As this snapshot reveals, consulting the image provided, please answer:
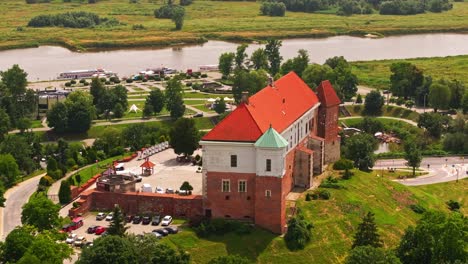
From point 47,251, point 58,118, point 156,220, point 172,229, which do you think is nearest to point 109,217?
point 156,220

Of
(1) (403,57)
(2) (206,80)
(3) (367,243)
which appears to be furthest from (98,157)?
(1) (403,57)

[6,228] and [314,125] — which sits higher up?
[314,125]

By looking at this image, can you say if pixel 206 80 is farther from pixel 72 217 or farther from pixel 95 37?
pixel 72 217

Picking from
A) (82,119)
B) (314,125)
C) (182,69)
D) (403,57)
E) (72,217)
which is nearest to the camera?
(72,217)

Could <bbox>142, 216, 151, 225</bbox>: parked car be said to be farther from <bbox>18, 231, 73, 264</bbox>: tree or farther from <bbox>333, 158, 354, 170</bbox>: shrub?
<bbox>333, 158, 354, 170</bbox>: shrub

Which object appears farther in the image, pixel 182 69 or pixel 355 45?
pixel 355 45

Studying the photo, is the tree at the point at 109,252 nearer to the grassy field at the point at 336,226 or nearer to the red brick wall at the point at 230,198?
the grassy field at the point at 336,226

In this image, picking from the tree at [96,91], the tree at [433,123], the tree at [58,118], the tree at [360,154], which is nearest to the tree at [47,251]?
the tree at [360,154]

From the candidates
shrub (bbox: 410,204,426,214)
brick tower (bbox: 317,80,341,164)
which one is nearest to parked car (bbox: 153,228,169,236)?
brick tower (bbox: 317,80,341,164)
